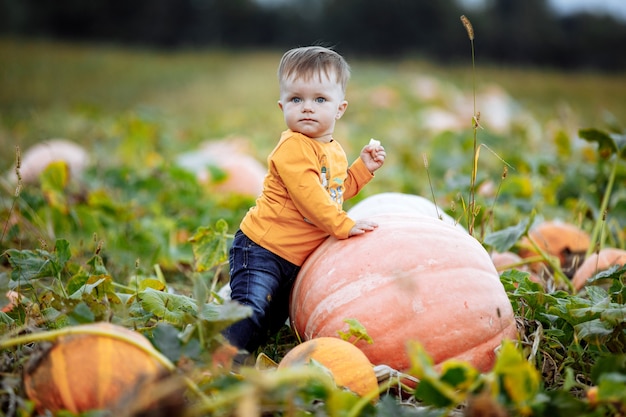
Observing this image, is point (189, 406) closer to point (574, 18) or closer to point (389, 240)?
point (389, 240)

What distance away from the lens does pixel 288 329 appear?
251 cm

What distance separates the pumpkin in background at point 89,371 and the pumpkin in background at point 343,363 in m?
0.43

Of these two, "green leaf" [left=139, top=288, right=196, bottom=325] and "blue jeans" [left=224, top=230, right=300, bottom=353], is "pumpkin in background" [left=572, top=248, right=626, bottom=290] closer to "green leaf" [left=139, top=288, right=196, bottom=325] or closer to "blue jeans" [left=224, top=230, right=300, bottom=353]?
"blue jeans" [left=224, top=230, right=300, bottom=353]

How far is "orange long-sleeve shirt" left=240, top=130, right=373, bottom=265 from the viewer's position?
212 centimetres

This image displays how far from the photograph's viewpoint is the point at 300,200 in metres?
2.13

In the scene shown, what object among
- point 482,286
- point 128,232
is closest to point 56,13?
point 128,232

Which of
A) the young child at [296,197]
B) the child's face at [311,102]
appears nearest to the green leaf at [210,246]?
the young child at [296,197]

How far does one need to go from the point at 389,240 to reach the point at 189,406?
84 centimetres

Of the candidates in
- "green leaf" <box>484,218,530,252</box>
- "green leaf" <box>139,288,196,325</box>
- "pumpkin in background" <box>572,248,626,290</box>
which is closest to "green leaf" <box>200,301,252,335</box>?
"green leaf" <box>139,288,196,325</box>

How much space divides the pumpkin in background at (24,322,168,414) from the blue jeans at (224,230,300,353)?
559mm

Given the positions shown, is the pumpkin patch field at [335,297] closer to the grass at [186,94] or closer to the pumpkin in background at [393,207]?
the pumpkin in background at [393,207]

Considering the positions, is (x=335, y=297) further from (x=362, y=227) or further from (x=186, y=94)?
(x=186, y=94)

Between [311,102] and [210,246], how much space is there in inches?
31.1

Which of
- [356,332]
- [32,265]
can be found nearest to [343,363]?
[356,332]
